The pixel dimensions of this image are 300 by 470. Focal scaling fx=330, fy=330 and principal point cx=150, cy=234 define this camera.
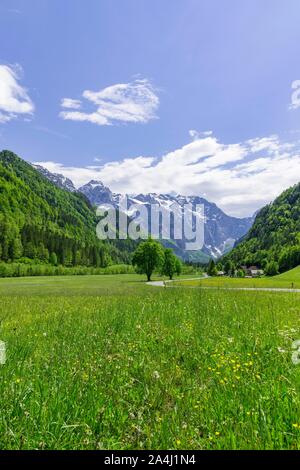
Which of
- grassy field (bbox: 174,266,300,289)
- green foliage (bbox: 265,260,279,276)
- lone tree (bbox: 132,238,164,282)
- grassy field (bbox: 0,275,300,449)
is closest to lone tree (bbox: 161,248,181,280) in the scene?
lone tree (bbox: 132,238,164,282)

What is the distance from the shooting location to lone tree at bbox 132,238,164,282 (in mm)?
90312

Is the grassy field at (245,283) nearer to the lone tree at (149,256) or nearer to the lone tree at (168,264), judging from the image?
the lone tree at (149,256)

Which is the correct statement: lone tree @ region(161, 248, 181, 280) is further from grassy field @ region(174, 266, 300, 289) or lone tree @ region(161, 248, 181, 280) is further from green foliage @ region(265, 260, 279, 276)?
green foliage @ region(265, 260, 279, 276)

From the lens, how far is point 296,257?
516 ft

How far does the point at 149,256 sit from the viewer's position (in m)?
91.3

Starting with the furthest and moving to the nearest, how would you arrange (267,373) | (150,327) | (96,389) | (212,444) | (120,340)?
(150,327)
(120,340)
(267,373)
(96,389)
(212,444)

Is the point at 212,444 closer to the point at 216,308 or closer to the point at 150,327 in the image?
the point at 150,327

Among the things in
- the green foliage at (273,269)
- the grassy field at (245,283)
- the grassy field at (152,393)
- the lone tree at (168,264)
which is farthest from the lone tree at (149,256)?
the green foliage at (273,269)

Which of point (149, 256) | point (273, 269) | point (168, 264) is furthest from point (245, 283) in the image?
point (273, 269)

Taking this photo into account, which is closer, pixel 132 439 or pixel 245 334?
pixel 132 439

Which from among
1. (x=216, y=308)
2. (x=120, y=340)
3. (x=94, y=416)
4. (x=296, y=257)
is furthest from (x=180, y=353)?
(x=296, y=257)

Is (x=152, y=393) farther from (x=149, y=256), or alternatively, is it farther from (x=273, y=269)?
(x=273, y=269)

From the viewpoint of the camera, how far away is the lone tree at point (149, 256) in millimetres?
90312
